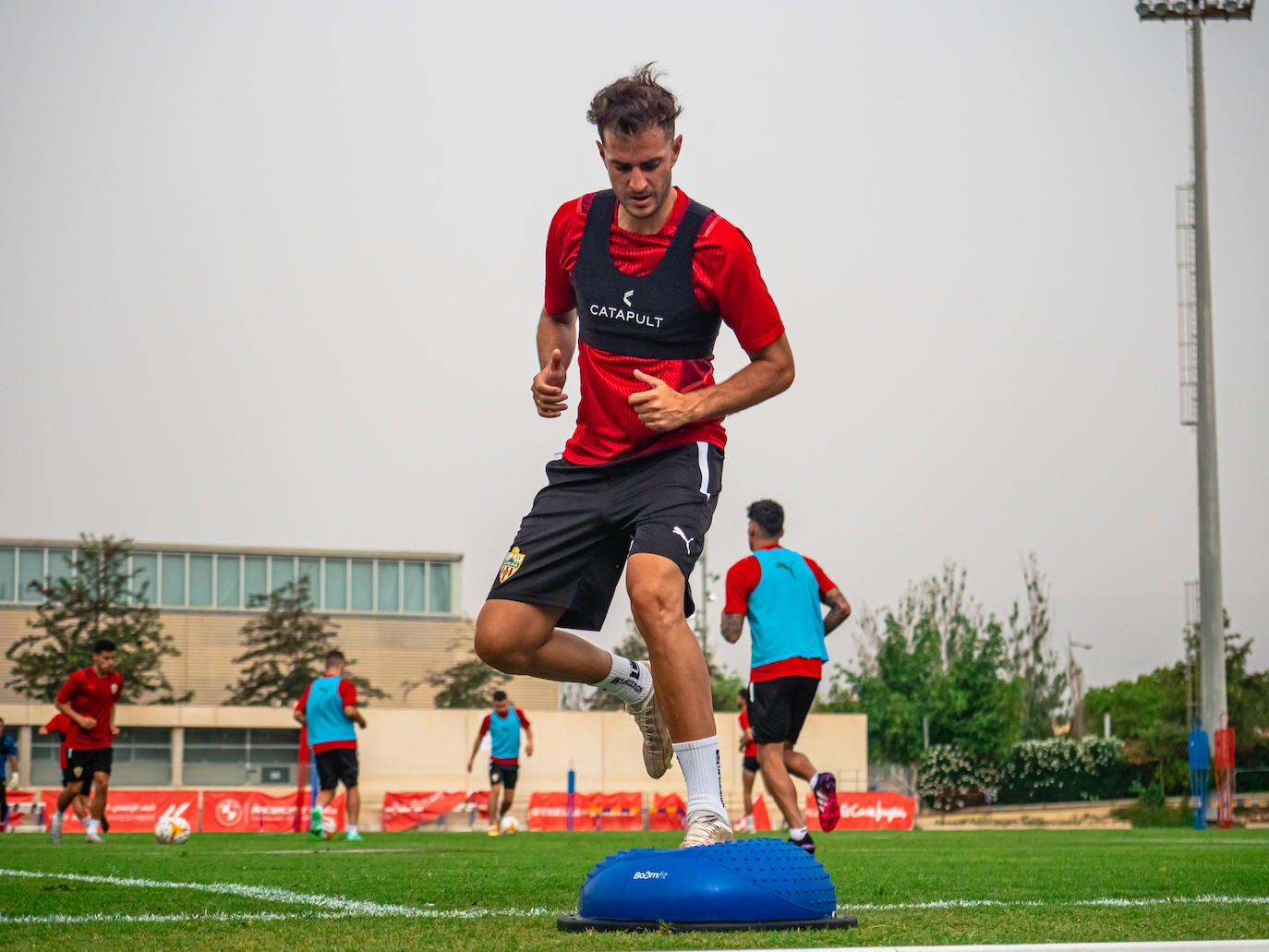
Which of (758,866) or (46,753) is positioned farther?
(46,753)

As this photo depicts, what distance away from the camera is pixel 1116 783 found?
Answer: 5150 cm

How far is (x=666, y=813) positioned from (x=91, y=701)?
22723 millimetres

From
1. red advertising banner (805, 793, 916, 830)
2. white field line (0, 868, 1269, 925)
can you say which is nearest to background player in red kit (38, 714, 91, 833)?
white field line (0, 868, 1269, 925)

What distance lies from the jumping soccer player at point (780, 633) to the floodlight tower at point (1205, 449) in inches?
826

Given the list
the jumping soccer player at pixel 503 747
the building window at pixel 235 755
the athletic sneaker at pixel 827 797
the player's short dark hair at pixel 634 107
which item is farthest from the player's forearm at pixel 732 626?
the building window at pixel 235 755

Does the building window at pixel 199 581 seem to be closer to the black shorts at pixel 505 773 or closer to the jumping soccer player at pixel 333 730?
the black shorts at pixel 505 773

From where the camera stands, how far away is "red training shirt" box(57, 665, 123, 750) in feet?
55.7

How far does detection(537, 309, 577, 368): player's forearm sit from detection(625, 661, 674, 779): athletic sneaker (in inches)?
49.0

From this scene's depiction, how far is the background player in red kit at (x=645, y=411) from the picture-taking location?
5.12 metres

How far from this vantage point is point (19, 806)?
107 ft

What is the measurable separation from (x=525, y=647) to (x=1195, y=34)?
31.7 meters

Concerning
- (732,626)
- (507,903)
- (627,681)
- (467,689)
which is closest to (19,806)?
(467,689)

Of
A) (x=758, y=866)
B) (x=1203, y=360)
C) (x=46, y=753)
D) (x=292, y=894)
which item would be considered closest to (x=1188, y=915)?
(x=758, y=866)

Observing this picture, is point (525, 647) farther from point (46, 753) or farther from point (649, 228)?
point (46, 753)
